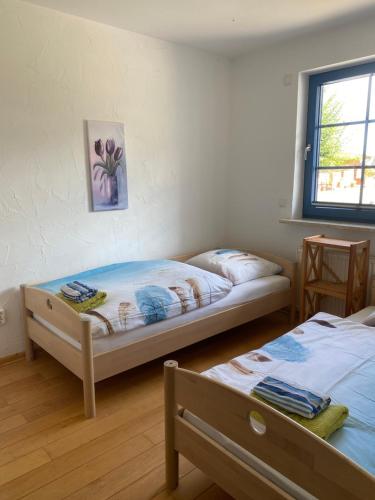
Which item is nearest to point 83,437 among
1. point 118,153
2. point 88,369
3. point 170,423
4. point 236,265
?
point 88,369

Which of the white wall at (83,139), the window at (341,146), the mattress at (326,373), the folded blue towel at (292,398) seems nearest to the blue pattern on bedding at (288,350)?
the mattress at (326,373)

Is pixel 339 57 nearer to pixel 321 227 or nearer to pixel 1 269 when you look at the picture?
pixel 321 227

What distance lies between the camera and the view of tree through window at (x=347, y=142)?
2855 mm

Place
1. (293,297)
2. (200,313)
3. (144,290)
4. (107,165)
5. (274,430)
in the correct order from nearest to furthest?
(274,430)
(144,290)
(200,313)
(107,165)
(293,297)

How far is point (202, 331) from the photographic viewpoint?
8.32 ft

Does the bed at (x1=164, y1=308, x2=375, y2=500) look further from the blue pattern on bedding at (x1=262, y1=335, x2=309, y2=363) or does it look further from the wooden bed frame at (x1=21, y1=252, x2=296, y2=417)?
the wooden bed frame at (x1=21, y1=252, x2=296, y2=417)

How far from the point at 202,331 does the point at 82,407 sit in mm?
889

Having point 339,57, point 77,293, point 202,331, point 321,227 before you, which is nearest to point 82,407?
point 77,293

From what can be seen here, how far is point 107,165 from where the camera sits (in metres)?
2.88

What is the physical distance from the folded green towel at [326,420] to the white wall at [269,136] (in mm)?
1850

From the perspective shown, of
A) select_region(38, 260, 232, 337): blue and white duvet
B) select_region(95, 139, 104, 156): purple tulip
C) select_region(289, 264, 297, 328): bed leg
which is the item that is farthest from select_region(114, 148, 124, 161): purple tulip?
select_region(289, 264, 297, 328): bed leg

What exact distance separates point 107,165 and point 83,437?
6.22 ft

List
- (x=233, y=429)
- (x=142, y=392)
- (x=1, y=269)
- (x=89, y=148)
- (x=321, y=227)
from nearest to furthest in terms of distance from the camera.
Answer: (x=233, y=429), (x=142, y=392), (x=1, y=269), (x=89, y=148), (x=321, y=227)

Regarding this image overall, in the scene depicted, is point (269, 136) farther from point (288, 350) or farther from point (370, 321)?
point (288, 350)
